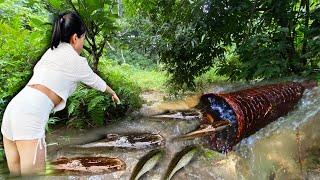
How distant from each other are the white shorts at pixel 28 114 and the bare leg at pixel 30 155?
0.15ft

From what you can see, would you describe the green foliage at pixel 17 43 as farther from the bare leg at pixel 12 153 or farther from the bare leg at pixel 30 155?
the bare leg at pixel 30 155

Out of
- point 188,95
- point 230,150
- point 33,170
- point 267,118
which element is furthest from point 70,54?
point 188,95

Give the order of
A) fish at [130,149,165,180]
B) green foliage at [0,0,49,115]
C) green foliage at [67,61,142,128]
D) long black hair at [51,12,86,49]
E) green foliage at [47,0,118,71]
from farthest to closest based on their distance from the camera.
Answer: green foliage at [47,0,118,71], green foliage at [0,0,49,115], green foliage at [67,61,142,128], fish at [130,149,165,180], long black hair at [51,12,86,49]

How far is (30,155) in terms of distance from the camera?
8.48 ft

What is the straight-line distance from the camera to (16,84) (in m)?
5.36

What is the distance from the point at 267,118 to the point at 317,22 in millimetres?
2403

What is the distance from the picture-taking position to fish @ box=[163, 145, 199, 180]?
160 inches

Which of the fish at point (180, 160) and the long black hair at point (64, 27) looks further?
the fish at point (180, 160)

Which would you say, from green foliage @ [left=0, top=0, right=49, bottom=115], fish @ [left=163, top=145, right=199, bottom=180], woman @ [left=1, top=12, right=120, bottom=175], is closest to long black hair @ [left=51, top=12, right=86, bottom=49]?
woman @ [left=1, top=12, right=120, bottom=175]

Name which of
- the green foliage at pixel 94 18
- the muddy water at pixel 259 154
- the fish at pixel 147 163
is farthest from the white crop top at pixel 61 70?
the green foliage at pixel 94 18

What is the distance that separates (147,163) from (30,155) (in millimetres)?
2005

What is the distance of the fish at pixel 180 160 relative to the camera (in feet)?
13.3

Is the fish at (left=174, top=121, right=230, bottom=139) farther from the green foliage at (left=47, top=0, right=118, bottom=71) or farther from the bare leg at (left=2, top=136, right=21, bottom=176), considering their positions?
the green foliage at (left=47, top=0, right=118, bottom=71)

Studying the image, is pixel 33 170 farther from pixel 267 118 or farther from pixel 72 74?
pixel 267 118
